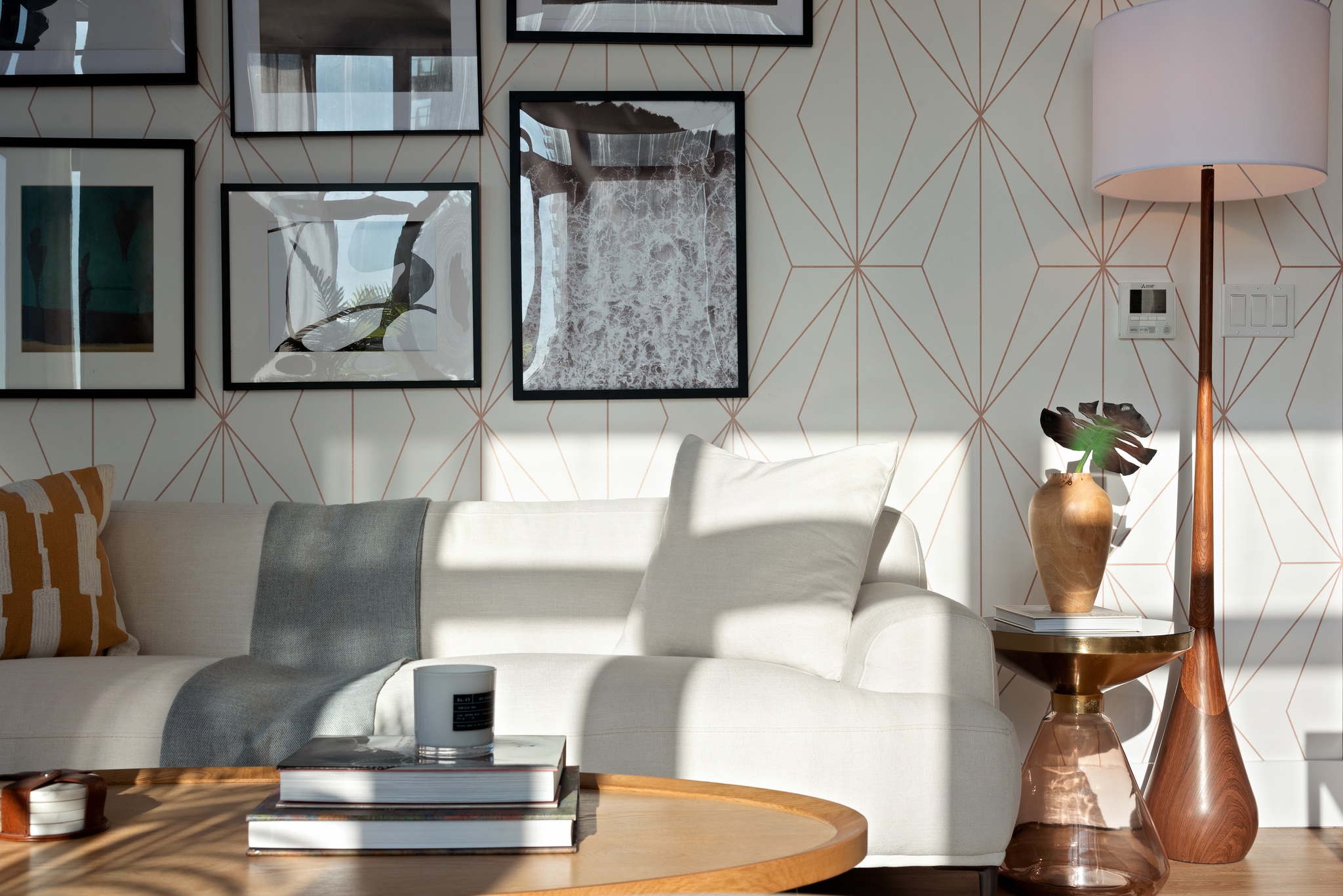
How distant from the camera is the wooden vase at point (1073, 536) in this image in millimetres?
2342

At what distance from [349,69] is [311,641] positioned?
4.98 ft

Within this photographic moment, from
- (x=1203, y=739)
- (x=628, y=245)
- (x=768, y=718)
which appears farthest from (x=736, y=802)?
(x=628, y=245)

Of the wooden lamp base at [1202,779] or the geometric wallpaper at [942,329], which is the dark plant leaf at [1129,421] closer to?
the geometric wallpaper at [942,329]

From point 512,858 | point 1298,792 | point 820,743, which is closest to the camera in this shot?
point 512,858

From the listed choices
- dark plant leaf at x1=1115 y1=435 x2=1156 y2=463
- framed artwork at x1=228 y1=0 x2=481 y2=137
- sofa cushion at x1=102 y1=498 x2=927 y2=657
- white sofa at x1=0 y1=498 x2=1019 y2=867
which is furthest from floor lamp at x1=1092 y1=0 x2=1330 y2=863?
framed artwork at x1=228 y1=0 x2=481 y2=137

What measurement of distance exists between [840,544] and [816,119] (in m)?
1.28

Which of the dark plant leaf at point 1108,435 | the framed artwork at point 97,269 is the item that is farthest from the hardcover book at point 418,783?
the framed artwork at point 97,269

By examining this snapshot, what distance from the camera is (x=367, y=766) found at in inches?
40.3

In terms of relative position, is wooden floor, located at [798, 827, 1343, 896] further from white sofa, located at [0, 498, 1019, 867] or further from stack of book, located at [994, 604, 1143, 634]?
stack of book, located at [994, 604, 1143, 634]

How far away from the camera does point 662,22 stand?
2854 mm

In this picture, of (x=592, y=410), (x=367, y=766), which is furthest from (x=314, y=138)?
(x=367, y=766)

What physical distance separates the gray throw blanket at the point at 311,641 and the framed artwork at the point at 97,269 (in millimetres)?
677

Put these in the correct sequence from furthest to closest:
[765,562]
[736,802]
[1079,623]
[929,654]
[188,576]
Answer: [188,576] < [1079,623] < [765,562] < [929,654] < [736,802]

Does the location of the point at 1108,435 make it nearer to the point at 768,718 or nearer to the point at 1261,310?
the point at 1261,310
